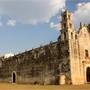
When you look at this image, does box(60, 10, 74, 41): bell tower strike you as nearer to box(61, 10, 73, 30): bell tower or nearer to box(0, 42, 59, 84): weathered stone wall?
box(61, 10, 73, 30): bell tower

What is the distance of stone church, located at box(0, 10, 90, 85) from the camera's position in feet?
126

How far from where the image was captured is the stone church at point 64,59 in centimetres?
3834

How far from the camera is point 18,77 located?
48531 millimetres

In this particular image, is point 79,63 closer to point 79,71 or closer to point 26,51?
point 79,71

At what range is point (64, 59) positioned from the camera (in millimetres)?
38906

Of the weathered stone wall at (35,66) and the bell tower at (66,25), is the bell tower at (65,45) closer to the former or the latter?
the bell tower at (66,25)

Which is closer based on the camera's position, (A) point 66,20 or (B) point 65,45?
(B) point 65,45

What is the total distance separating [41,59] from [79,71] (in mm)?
6804

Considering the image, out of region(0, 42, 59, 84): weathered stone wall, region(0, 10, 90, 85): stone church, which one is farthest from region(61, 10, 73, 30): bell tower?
region(0, 42, 59, 84): weathered stone wall

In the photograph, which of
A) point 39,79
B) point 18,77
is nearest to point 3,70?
point 18,77

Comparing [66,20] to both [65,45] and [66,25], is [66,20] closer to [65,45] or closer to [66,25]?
[66,25]

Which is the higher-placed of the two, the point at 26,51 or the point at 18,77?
the point at 26,51

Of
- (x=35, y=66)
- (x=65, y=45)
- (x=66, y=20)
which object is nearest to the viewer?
(x=65, y=45)

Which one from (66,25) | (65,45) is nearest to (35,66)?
(65,45)
